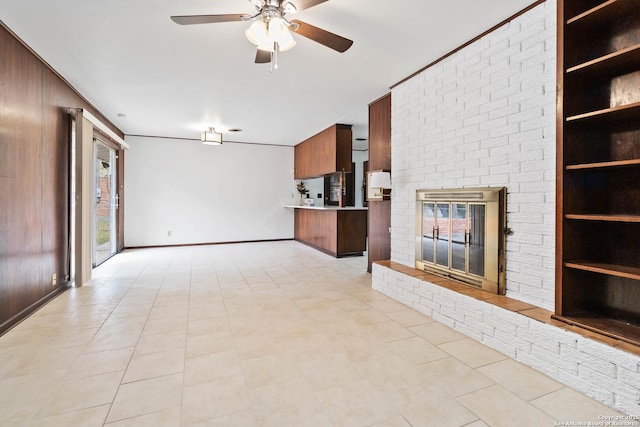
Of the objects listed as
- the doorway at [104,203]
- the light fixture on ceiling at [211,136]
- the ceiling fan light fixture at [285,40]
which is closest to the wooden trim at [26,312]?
the doorway at [104,203]

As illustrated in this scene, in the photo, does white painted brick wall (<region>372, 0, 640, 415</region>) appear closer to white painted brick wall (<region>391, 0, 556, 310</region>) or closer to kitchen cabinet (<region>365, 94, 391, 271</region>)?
white painted brick wall (<region>391, 0, 556, 310</region>)

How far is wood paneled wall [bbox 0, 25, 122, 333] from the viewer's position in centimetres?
261

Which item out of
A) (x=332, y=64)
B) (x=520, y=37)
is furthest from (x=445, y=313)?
(x=332, y=64)

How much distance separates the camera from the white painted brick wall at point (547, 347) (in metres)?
1.60

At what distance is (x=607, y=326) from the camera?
182 centimetres

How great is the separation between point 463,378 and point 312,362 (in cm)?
96

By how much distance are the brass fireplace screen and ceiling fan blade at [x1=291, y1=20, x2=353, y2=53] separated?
169cm

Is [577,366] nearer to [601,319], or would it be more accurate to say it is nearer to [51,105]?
[601,319]

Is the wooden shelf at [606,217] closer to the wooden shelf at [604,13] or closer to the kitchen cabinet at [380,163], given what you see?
the wooden shelf at [604,13]

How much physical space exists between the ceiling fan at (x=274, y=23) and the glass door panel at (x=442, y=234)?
1828 millimetres

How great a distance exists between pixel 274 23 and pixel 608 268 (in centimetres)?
257

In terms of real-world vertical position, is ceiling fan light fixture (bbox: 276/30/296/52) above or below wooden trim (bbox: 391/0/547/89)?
below

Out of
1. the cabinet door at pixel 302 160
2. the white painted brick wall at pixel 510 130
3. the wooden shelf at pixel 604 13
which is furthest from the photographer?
the cabinet door at pixel 302 160

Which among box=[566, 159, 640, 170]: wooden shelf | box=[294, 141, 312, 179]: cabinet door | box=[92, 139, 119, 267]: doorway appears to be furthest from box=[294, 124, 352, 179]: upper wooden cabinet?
box=[566, 159, 640, 170]: wooden shelf
